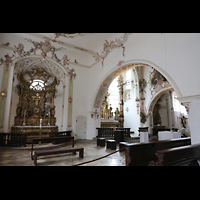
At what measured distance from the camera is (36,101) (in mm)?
11711

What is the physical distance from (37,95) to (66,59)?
Result: 3.75m

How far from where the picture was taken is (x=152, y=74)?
1359 centimetres

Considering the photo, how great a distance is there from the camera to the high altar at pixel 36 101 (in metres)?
10.8

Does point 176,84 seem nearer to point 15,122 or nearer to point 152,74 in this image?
point 152,74

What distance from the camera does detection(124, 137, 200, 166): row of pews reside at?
339cm

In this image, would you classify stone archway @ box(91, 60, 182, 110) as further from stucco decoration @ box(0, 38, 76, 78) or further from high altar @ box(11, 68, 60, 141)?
high altar @ box(11, 68, 60, 141)

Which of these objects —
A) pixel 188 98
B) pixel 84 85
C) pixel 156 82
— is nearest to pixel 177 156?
pixel 188 98

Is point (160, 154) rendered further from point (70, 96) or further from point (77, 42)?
point (77, 42)

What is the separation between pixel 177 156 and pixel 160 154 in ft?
2.13

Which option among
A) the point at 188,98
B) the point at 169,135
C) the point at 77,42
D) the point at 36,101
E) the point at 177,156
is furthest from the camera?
the point at 36,101

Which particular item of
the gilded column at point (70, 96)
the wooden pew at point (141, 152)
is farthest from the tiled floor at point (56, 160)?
the gilded column at point (70, 96)

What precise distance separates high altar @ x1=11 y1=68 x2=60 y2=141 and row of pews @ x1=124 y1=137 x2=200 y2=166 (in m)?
8.32

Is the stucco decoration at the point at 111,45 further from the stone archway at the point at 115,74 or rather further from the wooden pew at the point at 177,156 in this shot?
the wooden pew at the point at 177,156
